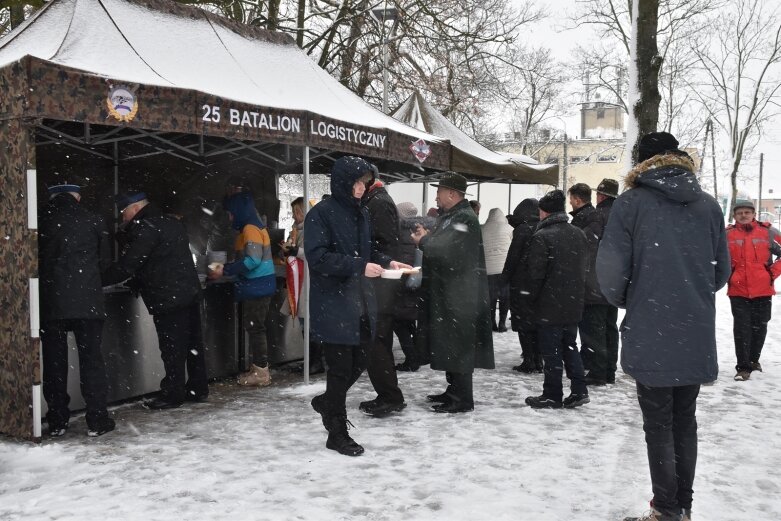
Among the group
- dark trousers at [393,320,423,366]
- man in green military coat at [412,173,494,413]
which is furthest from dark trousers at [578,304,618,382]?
dark trousers at [393,320,423,366]

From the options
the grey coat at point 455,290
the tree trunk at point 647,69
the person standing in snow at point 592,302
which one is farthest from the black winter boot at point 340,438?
the tree trunk at point 647,69

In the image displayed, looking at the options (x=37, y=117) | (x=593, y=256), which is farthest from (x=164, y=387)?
(x=593, y=256)

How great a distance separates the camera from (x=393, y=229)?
5.29 metres

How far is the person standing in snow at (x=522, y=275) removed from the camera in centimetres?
700

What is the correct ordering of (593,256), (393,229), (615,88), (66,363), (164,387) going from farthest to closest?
(615,88) < (593,256) < (164,387) < (393,229) < (66,363)

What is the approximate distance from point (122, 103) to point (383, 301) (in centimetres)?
218


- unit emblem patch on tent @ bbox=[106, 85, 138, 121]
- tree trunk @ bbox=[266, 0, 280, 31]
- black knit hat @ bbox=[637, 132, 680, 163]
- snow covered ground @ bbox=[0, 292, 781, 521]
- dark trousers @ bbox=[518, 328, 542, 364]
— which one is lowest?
snow covered ground @ bbox=[0, 292, 781, 521]

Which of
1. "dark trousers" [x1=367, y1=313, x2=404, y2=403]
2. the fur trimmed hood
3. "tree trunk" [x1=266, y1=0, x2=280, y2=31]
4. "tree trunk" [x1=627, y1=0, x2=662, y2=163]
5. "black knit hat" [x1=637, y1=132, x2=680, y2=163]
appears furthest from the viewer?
"tree trunk" [x1=266, y1=0, x2=280, y2=31]

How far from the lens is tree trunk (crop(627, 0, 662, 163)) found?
8836 mm

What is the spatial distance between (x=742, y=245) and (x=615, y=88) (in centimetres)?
2493

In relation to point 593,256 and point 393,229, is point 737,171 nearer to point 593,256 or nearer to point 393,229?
point 593,256

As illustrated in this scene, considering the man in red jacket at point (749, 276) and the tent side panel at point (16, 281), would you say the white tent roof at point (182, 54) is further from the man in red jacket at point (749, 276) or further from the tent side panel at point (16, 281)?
the man in red jacket at point (749, 276)

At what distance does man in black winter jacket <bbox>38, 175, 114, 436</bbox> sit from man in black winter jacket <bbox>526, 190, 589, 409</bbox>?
324 cm

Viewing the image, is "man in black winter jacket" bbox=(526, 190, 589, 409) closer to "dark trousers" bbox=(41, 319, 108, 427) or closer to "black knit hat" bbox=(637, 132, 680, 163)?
"black knit hat" bbox=(637, 132, 680, 163)
